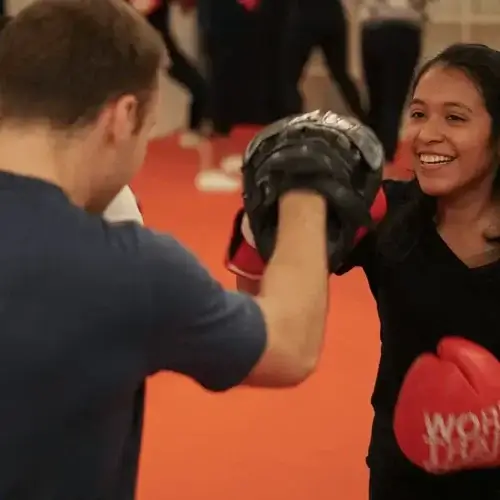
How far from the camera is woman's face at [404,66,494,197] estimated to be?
129 centimetres

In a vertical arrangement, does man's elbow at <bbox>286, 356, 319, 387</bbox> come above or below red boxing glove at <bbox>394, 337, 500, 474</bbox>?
above

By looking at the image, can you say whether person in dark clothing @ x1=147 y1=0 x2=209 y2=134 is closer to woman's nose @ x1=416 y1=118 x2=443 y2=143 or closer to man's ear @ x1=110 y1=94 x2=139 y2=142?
woman's nose @ x1=416 y1=118 x2=443 y2=143

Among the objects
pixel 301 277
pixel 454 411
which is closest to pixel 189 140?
pixel 454 411

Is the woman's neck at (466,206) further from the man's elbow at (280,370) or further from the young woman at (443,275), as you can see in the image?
the man's elbow at (280,370)

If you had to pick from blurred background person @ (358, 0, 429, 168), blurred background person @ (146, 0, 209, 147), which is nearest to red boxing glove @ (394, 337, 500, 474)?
blurred background person @ (358, 0, 429, 168)

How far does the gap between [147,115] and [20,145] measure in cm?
11

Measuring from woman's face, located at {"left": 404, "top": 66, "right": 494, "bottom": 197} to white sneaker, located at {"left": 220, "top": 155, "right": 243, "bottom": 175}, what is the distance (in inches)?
116

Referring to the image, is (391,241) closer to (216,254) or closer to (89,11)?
(89,11)

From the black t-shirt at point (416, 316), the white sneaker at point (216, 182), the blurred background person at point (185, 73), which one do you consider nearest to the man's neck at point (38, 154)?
the black t-shirt at point (416, 316)

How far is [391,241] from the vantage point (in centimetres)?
133

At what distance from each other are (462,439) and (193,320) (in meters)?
0.54

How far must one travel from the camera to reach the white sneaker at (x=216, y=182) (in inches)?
161

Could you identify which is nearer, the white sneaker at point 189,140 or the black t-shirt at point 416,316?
the black t-shirt at point 416,316

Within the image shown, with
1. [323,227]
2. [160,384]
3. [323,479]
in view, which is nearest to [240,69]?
[160,384]
